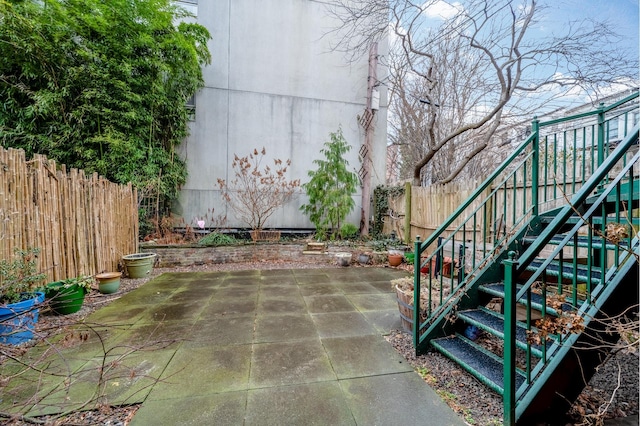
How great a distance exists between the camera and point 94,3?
16.7 feet

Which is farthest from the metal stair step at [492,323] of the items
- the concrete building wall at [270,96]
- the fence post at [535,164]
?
the concrete building wall at [270,96]

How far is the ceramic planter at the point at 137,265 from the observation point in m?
4.71

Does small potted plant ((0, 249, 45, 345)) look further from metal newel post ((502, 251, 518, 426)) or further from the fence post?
the fence post

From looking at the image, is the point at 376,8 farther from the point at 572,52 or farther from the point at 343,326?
the point at 343,326

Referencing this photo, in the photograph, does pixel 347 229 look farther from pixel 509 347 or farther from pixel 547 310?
pixel 509 347

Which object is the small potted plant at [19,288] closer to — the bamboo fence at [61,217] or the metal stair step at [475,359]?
the bamboo fence at [61,217]

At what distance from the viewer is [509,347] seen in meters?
1.52

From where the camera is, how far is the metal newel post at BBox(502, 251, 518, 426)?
58.7 inches

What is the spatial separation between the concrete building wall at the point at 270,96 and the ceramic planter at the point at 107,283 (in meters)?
3.00

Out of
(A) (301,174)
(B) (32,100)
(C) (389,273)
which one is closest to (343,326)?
(C) (389,273)

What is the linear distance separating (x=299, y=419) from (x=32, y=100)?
7.62 meters

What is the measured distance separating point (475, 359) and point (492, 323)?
314 mm

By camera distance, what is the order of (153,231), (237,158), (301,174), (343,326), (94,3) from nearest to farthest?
(343,326) → (94,3) → (153,231) → (237,158) → (301,174)

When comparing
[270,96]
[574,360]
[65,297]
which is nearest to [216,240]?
[65,297]
